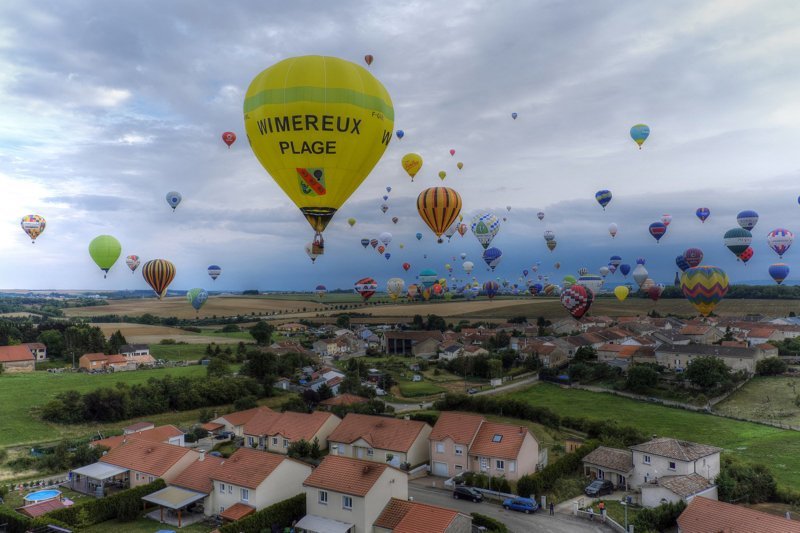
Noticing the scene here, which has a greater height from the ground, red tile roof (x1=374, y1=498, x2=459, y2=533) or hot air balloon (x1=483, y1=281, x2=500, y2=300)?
hot air balloon (x1=483, y1=281, x2=500, y2=300)

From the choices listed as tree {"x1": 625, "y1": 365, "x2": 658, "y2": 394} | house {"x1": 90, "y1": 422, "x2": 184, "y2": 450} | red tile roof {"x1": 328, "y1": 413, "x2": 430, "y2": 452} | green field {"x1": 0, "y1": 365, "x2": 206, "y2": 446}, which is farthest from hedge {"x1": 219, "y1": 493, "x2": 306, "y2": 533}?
tree {"x1": 625, "y1": 365, "x2": 658, "y2": 394}

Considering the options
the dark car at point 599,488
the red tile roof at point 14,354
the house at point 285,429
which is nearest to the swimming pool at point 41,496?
A: the house at point 285,429

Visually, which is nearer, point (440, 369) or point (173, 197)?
point (173, 197)

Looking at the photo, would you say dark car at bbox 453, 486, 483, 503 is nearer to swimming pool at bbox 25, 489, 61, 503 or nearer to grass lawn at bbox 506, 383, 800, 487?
grass lawn at bbox 506, 383, 800, 487

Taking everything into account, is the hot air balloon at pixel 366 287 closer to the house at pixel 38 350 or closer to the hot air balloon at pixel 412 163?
the hot air balloon at pixel 412 163

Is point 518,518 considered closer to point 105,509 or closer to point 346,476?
point 346,476

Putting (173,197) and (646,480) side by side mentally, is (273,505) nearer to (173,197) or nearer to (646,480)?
(646,480)

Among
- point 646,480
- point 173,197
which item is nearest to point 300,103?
point 646,480
